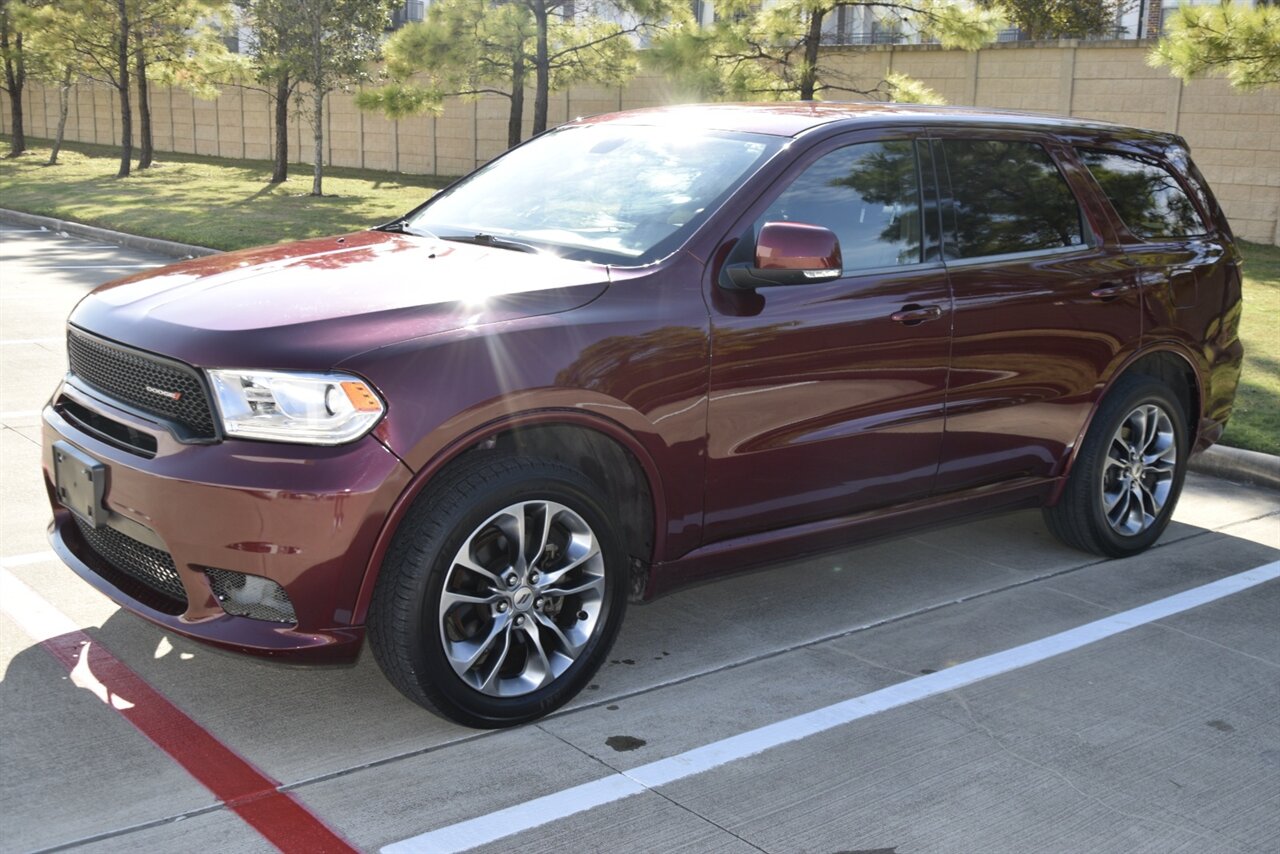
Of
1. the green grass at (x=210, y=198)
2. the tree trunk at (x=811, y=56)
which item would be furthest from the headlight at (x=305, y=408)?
the tree trunk at (x=811, y=56)

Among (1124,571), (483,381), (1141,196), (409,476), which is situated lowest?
(1124,571)

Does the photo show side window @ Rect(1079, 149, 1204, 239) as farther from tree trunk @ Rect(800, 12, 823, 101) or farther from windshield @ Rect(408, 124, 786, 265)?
tree trunk @ Rect(800, 12, 823, 101)

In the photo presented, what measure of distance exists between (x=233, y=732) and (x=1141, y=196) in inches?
171

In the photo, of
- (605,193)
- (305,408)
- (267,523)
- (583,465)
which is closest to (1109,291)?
(605,193)

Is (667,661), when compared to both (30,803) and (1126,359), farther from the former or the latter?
(1126,359)

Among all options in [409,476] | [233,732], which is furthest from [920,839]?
[233,732]

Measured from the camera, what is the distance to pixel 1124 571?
19.2 feet

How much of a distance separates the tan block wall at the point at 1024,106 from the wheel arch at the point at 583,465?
1405 centimetres

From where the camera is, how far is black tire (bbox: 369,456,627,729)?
374cm

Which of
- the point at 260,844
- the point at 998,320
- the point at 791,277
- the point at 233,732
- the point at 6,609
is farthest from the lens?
the point at 998,320

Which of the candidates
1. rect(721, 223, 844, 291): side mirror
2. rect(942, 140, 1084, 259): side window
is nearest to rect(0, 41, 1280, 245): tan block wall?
rect(942, 140, 1084, 259): side window

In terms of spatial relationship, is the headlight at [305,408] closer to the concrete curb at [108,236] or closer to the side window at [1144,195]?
the side window at [1144,195]

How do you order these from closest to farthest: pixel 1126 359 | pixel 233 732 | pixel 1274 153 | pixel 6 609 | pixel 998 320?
pixel 233 732
pixel 6 609
pixel 998 320
pixel 1126 359
pixel 1274 153

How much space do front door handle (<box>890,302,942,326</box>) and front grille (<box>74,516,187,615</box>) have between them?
2530mm
